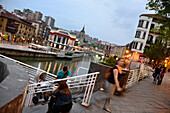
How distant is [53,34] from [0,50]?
139ft

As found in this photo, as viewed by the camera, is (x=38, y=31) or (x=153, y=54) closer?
(x=153, y=54)

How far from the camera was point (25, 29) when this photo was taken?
169 ft

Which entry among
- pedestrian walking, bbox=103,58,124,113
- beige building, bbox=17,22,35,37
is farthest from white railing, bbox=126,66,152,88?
beige building, bbox=17,22,35,37

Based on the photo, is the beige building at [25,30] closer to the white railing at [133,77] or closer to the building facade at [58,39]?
the building facade at [58,39]

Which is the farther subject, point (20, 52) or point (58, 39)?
point (58, 39)

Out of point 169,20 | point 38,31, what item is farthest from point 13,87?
point 38,31

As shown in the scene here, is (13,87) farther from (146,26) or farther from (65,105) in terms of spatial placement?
(146,26)

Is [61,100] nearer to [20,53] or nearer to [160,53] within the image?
[160,53]

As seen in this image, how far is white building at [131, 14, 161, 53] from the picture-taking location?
35500mm

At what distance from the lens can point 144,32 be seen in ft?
117

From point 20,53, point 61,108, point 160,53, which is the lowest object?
point 20,53

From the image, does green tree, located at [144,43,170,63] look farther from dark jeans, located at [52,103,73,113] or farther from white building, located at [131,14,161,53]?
dark jeans, located at [52,103,73,113]

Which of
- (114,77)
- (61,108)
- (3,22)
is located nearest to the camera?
(61,108)

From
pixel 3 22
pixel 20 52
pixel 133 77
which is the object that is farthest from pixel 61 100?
pixel 3 22
